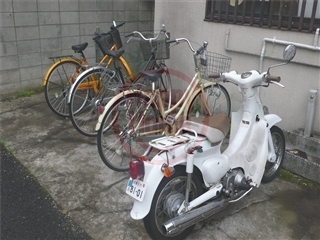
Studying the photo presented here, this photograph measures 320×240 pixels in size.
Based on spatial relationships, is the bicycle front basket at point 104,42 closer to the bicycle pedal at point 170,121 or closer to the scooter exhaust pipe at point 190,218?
→ the bicycle pedal at point 170,121

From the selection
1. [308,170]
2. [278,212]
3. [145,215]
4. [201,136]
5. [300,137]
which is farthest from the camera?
[300,137]

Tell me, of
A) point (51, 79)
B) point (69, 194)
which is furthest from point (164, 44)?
point (69, 194)

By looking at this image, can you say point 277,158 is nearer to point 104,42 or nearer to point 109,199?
point 109,199

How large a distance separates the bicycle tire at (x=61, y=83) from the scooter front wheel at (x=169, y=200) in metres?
2.99

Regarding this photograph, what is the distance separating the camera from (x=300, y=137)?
169 inches

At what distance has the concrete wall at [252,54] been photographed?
14.3 ft

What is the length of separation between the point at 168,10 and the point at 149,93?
246 centimetres

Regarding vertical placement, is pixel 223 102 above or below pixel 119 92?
below

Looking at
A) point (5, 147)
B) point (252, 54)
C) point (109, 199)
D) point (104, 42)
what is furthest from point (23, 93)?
point (252, 54)

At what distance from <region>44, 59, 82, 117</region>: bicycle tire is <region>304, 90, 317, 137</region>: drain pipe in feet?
11.3

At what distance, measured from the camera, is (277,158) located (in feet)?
13.0

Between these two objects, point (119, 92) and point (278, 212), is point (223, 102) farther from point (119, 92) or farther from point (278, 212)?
point (278, 212)

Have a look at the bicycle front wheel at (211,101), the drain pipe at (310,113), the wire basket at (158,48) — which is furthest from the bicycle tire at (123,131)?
the drain pipe at (310,113)

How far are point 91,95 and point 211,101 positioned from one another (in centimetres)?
199
